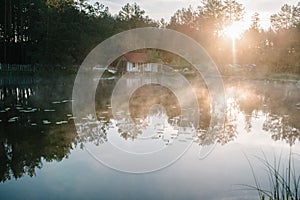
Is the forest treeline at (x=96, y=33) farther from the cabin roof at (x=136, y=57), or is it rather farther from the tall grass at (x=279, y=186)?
the tall grass at (x=279, y=186)

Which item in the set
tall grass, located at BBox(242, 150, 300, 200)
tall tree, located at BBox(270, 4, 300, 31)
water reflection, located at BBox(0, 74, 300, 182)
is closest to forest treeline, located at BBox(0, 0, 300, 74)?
tall tree, located at BBox(270, 4, 300, 31)

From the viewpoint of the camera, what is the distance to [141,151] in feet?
19.4

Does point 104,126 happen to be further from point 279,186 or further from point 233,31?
point 233,31

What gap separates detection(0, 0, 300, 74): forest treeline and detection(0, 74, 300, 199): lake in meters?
11.4

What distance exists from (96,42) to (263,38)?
17892 mm

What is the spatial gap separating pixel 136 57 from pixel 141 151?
2506 centimetres

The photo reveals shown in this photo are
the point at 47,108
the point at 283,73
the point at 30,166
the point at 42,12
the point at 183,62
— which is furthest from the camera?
the point at 183,62

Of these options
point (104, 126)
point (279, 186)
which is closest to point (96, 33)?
point (104, 126)

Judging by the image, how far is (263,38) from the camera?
31891mm

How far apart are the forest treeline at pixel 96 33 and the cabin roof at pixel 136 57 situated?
3.04m

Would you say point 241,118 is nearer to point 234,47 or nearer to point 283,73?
point 283,73

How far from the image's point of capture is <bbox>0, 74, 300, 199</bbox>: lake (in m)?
4.21

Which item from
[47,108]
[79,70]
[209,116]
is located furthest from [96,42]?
[209,116]

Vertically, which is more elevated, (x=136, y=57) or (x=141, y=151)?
(x=136, y=57)
